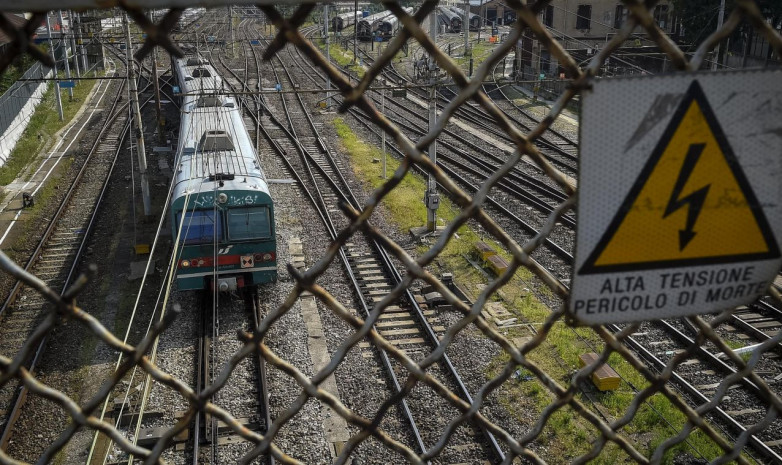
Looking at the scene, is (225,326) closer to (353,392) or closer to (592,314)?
(353,392)

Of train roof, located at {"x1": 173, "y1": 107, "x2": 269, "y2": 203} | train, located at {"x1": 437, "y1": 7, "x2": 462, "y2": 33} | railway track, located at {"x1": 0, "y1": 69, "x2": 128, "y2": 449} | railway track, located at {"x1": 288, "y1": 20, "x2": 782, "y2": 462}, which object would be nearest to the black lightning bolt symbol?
railway track, located at {"x1": 0, "y1": 69, "x2": 128, "y2": 449}

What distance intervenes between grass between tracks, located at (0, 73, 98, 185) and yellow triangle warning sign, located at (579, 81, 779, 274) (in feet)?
64.7

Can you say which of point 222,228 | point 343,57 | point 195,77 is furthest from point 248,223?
point 343,57

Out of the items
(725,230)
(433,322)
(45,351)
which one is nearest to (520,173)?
(433,322)

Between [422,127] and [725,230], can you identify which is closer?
[725,230]

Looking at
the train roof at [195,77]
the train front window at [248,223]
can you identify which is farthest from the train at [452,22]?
the train front window at [248,223]

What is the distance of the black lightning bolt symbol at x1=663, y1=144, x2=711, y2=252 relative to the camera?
1.87 metres

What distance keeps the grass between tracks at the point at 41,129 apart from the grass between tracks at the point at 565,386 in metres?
13.7

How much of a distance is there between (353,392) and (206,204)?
3963 mm

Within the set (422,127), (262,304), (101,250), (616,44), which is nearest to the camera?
(616,44)

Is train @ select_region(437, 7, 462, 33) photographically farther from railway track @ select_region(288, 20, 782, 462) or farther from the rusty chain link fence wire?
the rusty chain link fence wire

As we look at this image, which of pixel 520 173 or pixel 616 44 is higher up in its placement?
pixel 616 44

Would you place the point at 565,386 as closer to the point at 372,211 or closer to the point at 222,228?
the point at 222,228

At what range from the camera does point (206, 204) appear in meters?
10.7
